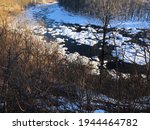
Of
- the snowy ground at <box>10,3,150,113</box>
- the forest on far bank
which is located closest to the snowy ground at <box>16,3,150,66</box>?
the snowy ground at <box>10,3,150,113</box>

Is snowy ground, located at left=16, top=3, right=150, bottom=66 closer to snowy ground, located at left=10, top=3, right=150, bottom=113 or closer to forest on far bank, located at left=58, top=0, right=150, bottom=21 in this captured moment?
snowy ground, located at left=10, top=3, right=150, bottom=113

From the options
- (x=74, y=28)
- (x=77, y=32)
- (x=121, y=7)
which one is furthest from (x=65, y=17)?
(x=77, y=32)

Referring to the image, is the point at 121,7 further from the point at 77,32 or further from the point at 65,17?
the point at 77,32

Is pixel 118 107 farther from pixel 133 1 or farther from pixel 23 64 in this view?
pixel 133 1

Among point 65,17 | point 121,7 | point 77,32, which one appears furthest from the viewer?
point 121,7

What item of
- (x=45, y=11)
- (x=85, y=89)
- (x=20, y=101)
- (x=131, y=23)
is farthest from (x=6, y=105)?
(x=45, y=11)

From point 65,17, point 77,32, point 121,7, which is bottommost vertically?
point 65,17

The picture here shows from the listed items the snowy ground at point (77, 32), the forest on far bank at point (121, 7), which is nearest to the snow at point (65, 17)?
the snowy ground at point (77, 32)

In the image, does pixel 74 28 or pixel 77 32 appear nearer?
pixel 77 32

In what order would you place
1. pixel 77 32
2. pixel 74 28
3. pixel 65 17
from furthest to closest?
pixel 65 17, pixel 74 28, pixel 77 32

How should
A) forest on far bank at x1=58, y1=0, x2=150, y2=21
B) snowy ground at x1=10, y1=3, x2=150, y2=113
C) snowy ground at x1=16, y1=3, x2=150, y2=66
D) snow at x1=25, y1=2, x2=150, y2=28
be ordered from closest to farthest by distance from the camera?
snowy ground at x1=10, y1=3, x2=150, y2=113, snowy ground at x1=16, y1=3, x2=150, y2=66, snow at x1=25, y1=2, x2=150, y2=28, forest on far bank at x1=58, y1=0, x2=150, y2=21

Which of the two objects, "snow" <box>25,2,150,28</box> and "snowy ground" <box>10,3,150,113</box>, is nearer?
"snowy ground" <box>10,3,150,113</box>

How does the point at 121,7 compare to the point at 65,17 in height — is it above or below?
above
